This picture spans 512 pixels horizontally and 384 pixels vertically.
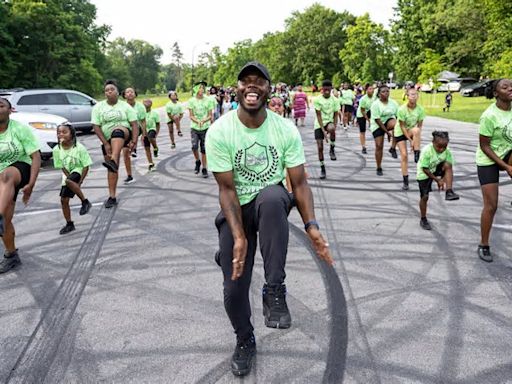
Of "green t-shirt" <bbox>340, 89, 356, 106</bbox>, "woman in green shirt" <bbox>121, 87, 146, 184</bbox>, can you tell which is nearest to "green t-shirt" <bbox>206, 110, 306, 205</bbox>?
"woman in green shirt" <bbox>121, 87, 146, 184</bbox>

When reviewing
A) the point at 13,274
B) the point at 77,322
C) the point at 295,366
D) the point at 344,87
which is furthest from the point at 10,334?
the point at 344,87

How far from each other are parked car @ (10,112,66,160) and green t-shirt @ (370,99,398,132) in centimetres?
723

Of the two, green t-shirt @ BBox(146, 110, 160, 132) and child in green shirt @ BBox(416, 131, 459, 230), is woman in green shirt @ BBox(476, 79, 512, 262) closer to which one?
child in green shirt @ BBox(416, 131, 459, 230)

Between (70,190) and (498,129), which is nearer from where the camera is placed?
(498,129)

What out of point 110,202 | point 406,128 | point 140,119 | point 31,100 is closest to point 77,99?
point 31,100

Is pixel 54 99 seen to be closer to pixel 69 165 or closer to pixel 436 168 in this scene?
pixel 69 165

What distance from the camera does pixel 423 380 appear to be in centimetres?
257

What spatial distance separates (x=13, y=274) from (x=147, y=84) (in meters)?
116

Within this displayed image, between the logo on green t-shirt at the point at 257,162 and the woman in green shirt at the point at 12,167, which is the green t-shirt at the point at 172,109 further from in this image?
the logo on green t-shirt at the point at 257,162

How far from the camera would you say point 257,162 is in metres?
2.48

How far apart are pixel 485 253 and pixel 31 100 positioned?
15639 millimetres

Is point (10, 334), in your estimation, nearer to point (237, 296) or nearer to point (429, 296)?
point (237, 296)

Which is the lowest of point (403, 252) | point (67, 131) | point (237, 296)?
point (403, 252)

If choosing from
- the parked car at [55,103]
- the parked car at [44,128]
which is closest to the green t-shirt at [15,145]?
the parked car at [44,128]
